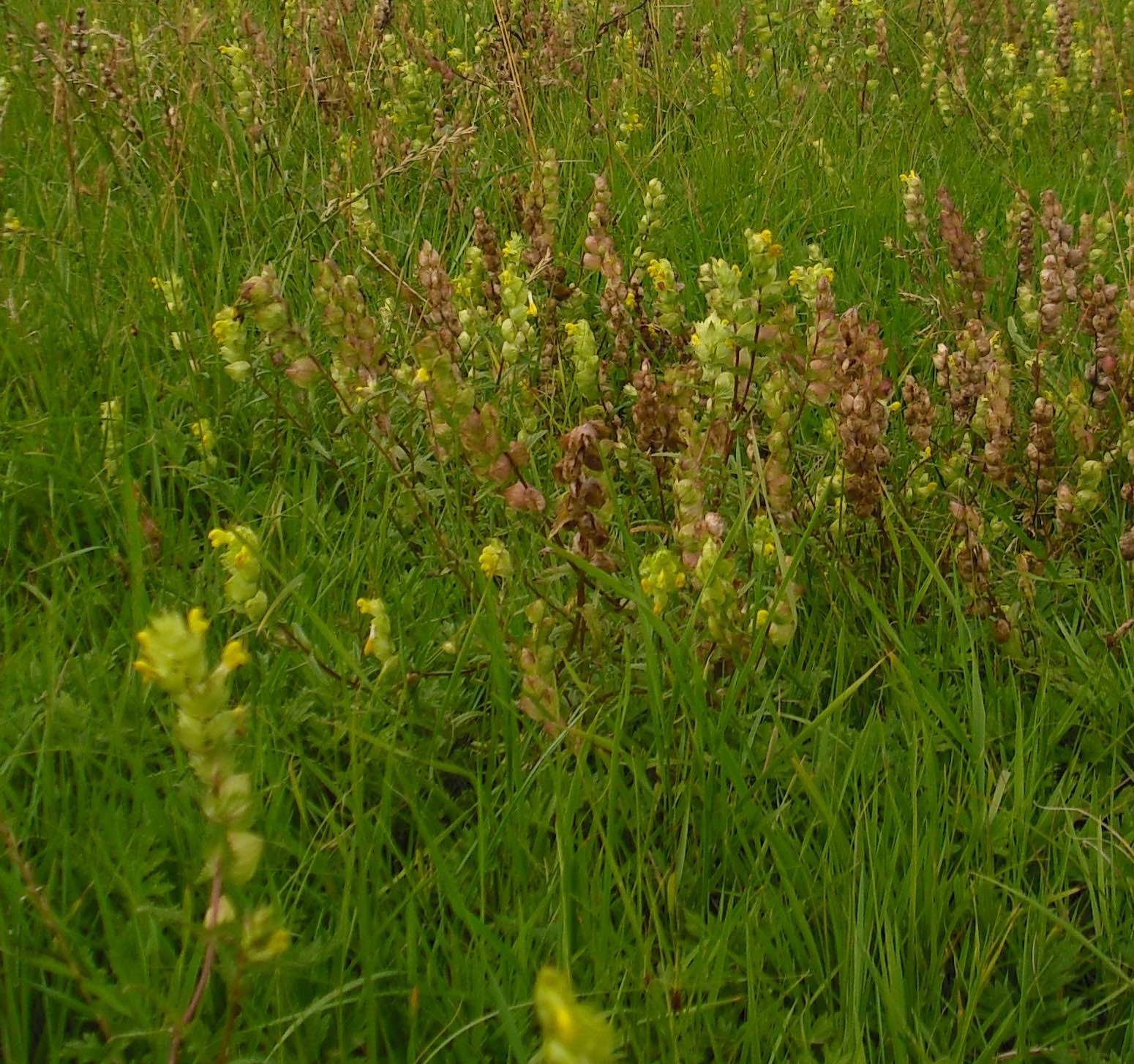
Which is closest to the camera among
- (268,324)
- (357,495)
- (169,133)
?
(268,324)

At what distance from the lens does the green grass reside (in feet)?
4.13

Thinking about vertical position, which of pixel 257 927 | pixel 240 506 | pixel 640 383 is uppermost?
pixel 257 927

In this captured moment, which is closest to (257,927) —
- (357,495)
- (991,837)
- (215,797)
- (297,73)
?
(215,797)

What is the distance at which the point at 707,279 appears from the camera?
1826 millimetres

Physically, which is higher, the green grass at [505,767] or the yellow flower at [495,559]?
the yellow flower at [495,559]

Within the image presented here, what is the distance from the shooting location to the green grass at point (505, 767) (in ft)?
4.13

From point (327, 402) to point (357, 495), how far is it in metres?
0.36

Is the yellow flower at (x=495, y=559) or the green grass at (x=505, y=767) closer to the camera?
the green grass at (x=505, y=767)

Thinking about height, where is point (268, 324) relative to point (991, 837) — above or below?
above

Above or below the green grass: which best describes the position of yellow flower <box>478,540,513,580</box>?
above

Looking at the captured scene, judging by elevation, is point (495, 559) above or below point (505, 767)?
above

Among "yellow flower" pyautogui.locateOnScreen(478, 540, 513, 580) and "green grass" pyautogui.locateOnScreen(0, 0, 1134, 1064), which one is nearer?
"green grass" pyautogui.locateOnScreen(0, 0, 1134, 1064)

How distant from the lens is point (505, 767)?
1544 mm

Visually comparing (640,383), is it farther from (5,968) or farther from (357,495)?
(5,968)
